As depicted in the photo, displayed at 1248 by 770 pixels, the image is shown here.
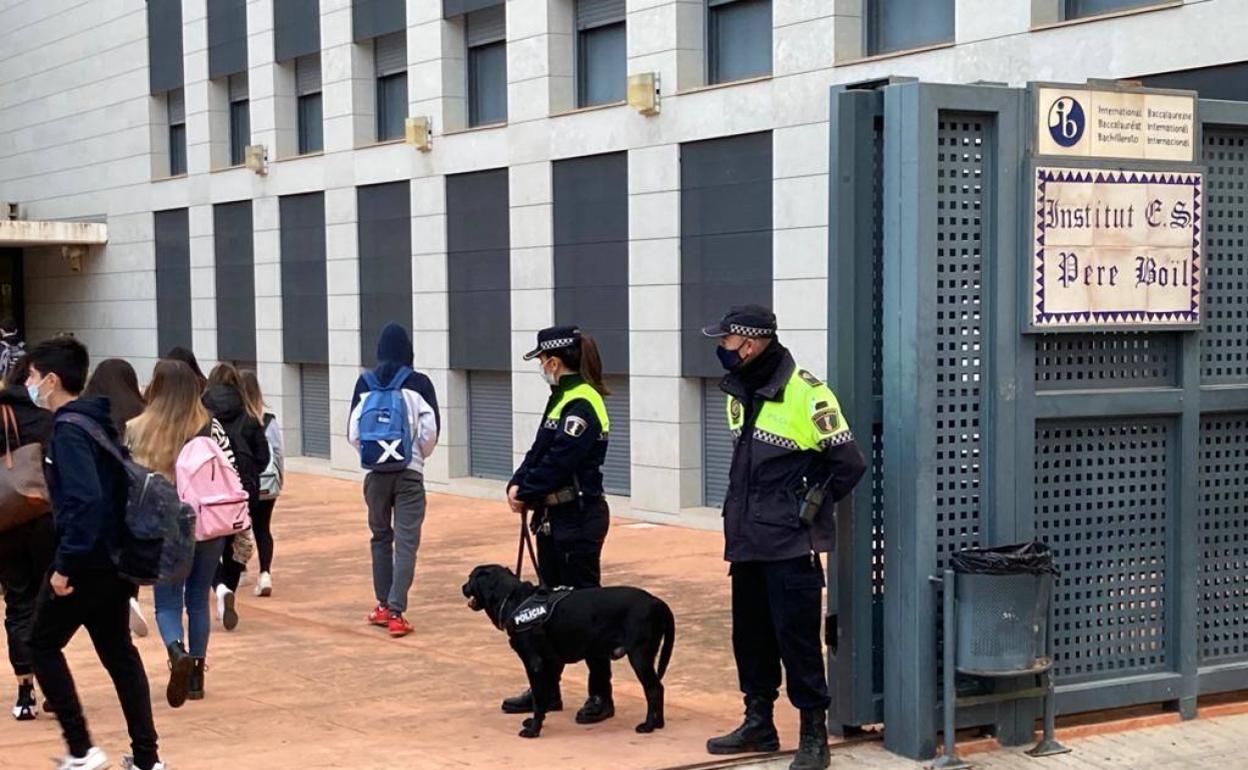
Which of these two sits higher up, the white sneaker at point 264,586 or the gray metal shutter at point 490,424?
the gray metal shutter at point 490,424

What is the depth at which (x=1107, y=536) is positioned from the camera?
7953 millimetres

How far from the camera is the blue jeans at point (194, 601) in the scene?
862 cm

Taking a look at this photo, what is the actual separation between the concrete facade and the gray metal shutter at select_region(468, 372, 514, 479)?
0.18 m

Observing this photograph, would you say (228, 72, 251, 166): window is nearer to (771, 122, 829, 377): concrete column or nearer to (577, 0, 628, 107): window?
(577, 0, 628, 107): window

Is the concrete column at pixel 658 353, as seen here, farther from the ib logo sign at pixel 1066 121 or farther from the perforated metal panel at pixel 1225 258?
the ib logo sign at pixel 1066 121

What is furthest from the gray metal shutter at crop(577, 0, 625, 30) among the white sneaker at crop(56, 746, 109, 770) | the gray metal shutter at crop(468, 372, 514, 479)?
the white sneaker at crop(56, 746, 109, 770)

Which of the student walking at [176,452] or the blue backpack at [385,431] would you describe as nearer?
the student walking at [176,452]

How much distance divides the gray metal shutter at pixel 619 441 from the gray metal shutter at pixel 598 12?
383cm

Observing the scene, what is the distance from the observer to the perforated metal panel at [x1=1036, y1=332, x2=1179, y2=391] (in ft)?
25.4

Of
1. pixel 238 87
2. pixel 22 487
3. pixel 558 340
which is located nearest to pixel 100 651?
pixel 22 487

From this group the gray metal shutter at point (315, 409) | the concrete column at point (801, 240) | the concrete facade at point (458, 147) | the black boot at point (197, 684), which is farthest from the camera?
the gray metal shutter at point (315, 409)

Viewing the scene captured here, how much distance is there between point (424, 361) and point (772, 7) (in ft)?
22.8

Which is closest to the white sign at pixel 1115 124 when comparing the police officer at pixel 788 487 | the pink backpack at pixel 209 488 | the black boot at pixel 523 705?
the police officer at pixel 788 487

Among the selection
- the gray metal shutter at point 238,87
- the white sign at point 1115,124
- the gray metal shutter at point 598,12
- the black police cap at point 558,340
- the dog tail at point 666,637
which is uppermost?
the gray metal shutter at point 238,87
